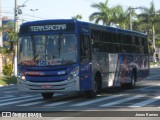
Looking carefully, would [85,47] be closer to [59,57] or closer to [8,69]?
[59,57]

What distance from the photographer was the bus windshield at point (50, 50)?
55.6 feet

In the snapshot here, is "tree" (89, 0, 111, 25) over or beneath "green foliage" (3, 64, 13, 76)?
over

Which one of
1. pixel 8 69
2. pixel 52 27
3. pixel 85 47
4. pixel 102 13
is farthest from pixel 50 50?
pixel 102 13

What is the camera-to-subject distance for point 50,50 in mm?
17062

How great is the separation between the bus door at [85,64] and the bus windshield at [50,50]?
17.5 inches

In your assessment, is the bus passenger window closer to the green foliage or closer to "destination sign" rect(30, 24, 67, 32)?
"destination sign" rect(30, 24, 67, 32)

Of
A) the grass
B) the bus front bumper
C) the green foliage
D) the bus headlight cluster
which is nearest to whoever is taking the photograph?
the bus front bumper

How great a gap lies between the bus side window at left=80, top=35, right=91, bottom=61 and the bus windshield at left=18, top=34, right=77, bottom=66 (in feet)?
1.44

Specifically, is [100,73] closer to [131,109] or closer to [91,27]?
[91,27]

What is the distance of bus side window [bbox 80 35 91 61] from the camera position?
686 inches

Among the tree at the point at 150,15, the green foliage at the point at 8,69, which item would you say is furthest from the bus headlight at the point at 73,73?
the tree at the point at 150,15

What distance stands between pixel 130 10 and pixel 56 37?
5463 cm

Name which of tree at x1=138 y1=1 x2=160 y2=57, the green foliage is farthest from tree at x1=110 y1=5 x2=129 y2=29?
the green foliage

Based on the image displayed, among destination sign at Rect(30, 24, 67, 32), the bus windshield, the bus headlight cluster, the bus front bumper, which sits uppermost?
destination sign at Rect(30, 24, 67, 32)
